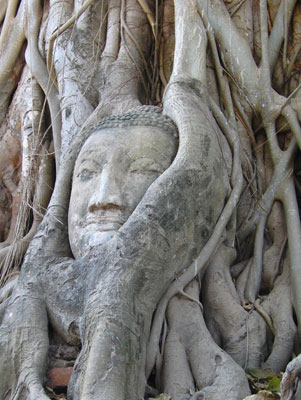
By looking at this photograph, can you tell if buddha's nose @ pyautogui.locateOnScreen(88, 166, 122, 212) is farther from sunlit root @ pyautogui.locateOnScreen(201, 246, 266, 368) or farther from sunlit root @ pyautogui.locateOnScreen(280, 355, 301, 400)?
sunlit root @ pyautogui.locateOnScreen(280, 355, 301, 400)

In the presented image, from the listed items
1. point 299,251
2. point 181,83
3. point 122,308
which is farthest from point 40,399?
point 181,83

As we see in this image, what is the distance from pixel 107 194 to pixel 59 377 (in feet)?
2.99

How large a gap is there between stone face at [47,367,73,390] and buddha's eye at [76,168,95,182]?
101 cm

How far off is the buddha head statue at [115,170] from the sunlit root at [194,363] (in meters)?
0.53

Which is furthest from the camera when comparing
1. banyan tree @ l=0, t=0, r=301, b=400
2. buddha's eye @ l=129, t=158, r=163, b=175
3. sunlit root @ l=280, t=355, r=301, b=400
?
buddha's eye @ l=129, t=158, r=163, b=175

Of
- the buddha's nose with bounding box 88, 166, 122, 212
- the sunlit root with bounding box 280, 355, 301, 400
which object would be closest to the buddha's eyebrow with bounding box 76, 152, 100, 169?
the buddha's nose with bounding box 88, 166, 122, 212

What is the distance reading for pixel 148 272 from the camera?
322 cm

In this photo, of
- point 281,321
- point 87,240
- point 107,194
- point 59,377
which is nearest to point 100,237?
point 87,240

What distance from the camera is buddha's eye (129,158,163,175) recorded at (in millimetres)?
3656

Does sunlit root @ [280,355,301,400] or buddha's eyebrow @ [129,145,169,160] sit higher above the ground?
buddha's eyebrow @ [129,145,169,160]

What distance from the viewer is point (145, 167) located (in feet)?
12.0

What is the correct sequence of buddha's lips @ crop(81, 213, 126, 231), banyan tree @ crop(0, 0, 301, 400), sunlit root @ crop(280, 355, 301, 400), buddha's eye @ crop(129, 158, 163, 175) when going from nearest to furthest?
sunlit root @ crop(280, 355, 301, 400)
banyan tree @ crop(0, 0, 301, 400)
buddha's lips @ crop(81, 213, 126, 231)
buddha's eye @ crop(129, 158, 163, 175)

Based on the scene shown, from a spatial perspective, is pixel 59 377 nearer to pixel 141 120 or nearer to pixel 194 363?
pixel 194 363

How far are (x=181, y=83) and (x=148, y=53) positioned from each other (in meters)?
1.00
